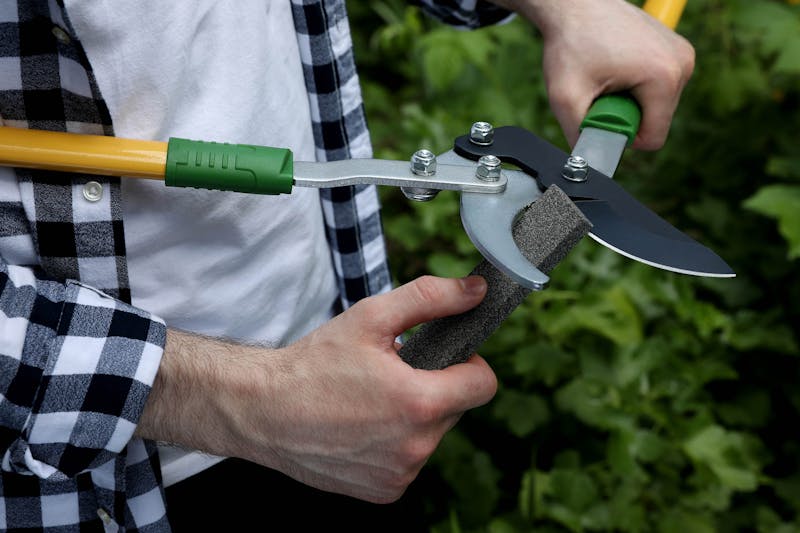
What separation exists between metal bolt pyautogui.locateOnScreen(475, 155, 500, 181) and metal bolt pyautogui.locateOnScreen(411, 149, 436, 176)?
0.05 metres

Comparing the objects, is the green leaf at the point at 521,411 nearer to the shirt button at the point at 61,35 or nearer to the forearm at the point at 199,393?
the forearm at the point at 199,393

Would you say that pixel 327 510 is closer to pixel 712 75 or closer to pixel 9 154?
pixel 9 154

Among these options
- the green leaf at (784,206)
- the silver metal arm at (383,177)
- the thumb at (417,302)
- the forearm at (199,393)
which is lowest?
the green leaf at (784,206)

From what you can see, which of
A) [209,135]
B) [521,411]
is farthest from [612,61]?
[521,411]

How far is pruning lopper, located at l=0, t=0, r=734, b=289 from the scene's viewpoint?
0.87 m

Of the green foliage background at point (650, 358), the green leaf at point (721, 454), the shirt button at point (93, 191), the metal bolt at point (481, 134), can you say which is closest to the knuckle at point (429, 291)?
the metal bolt at point (481, 134)

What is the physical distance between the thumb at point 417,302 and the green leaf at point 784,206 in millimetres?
1273

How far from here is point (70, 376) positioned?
2.77 feet

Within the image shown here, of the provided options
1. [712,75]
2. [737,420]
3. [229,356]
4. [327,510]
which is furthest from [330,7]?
[712,75]

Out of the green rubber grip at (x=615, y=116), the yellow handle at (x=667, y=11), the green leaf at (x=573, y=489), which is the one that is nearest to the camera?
the green rubber grip at (x=615, y=116)

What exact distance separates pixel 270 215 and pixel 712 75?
180cm

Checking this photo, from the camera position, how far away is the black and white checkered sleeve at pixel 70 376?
2.73 ft

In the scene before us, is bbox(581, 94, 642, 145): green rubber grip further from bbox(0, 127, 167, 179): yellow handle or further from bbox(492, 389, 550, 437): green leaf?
bbox(492, 389, 550, 437): green leaf

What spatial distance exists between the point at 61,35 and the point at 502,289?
0.49 meters
